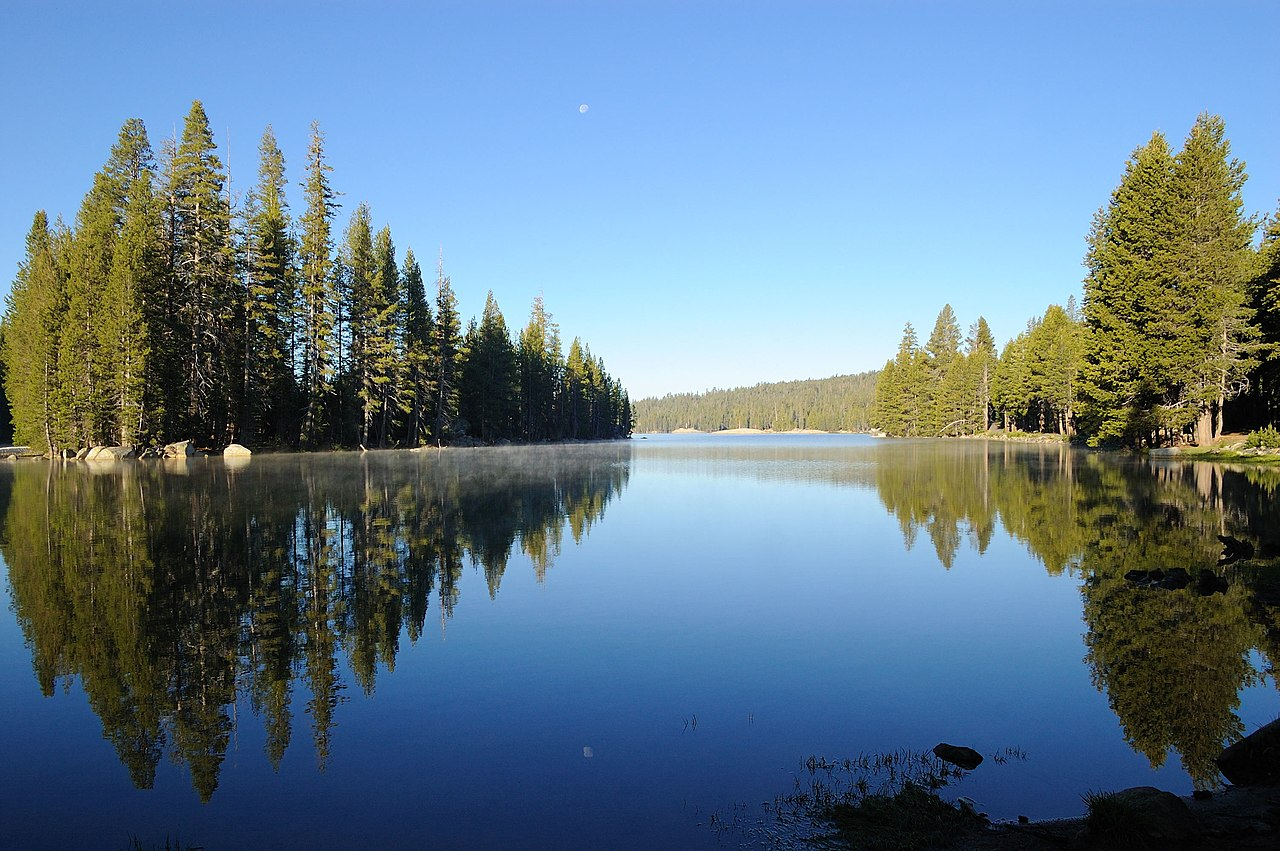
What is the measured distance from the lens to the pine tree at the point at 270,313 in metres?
51.6

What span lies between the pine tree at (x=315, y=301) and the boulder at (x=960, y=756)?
185 feet

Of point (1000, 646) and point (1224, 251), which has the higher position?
point (1224, 251)

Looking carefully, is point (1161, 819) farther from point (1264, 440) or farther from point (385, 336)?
Answer: point (385, 336)

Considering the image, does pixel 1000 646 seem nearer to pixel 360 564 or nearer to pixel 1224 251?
pixel 360 564

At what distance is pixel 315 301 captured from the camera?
5672 cm

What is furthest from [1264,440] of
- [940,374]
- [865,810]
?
[940,374]

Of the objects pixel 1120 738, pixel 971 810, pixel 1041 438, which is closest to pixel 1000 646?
pixel 1120 738

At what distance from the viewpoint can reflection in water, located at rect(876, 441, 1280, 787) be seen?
22.2ft

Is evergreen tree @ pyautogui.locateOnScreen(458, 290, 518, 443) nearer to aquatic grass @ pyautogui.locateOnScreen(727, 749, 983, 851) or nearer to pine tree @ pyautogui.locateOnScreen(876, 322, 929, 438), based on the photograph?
pine tree @ pyautogui.locateOnScreen(876, 322, 929, 438)

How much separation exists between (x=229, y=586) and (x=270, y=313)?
48.3 metres

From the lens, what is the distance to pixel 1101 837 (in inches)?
171

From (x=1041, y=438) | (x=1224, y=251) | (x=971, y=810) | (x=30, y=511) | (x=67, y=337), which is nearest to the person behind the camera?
(x=971, y=810)

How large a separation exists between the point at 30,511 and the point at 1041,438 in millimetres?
84007

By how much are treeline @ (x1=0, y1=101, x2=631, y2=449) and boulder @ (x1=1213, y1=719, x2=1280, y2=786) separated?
49.8m
